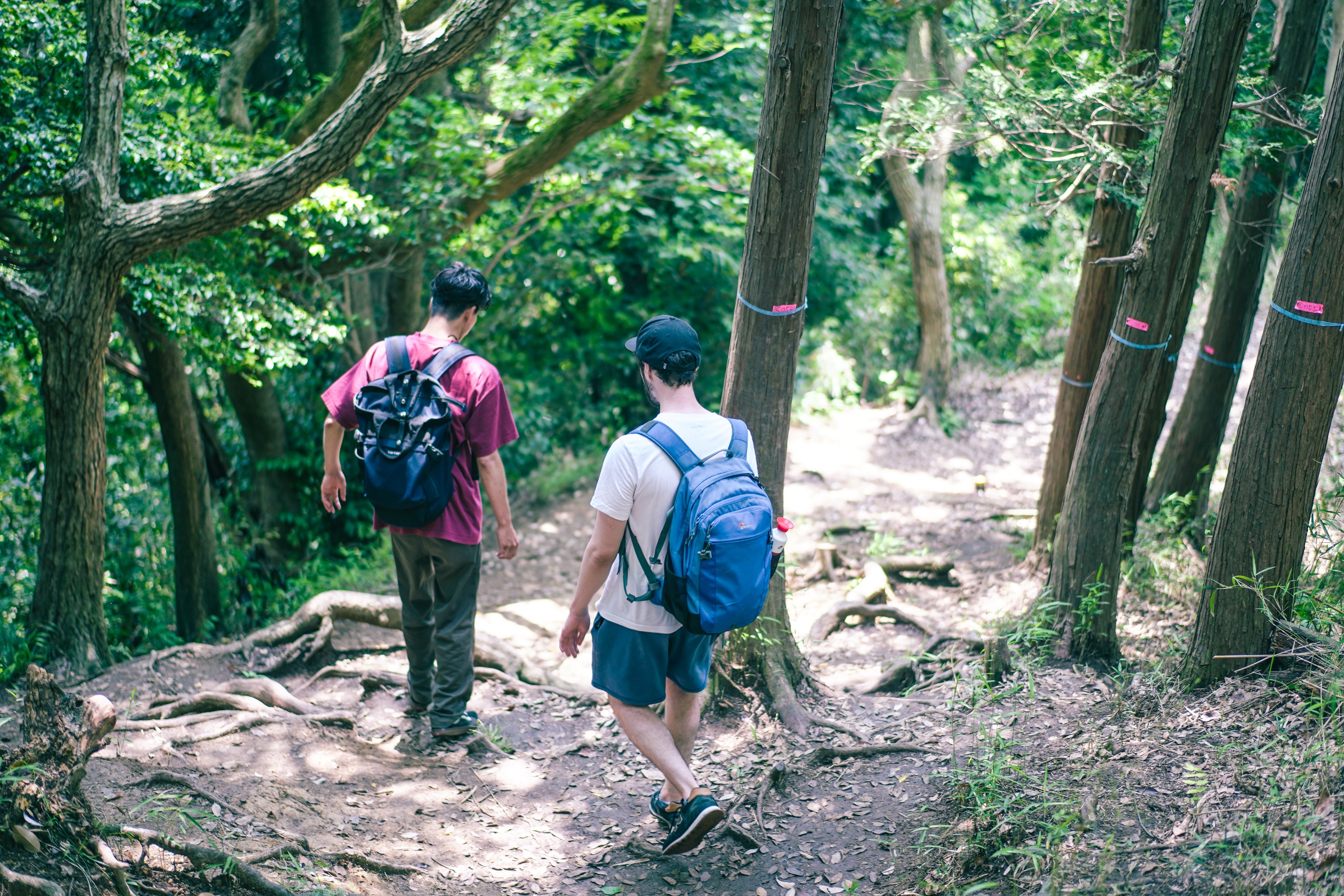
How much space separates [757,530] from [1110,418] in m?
2.63

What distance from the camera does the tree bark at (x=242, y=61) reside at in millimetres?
7230

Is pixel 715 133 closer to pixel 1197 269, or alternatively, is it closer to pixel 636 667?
pixel 1197 269

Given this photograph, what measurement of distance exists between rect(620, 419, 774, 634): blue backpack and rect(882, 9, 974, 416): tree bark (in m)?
8.46

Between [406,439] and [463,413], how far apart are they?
0.28m

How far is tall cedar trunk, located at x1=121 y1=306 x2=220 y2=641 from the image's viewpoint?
7.02 m

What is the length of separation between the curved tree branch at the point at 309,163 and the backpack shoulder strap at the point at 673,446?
9.76 feet

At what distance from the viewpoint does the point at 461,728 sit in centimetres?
454

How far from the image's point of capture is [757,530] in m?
3.02

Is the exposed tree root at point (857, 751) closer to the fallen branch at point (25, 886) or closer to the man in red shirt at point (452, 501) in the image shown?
the man in red shirt at point (452, 501)

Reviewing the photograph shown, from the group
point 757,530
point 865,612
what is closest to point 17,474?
point 865,612

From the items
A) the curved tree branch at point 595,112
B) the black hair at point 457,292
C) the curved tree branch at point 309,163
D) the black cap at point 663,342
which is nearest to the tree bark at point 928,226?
the curved tree branch at point 595,112

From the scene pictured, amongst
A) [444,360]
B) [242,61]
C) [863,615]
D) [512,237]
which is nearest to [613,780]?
[444,360]

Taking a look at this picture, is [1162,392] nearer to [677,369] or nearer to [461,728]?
[677,369]

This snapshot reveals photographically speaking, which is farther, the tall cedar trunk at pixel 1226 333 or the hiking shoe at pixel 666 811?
the tall cedar trunk at pixel 1226 333
